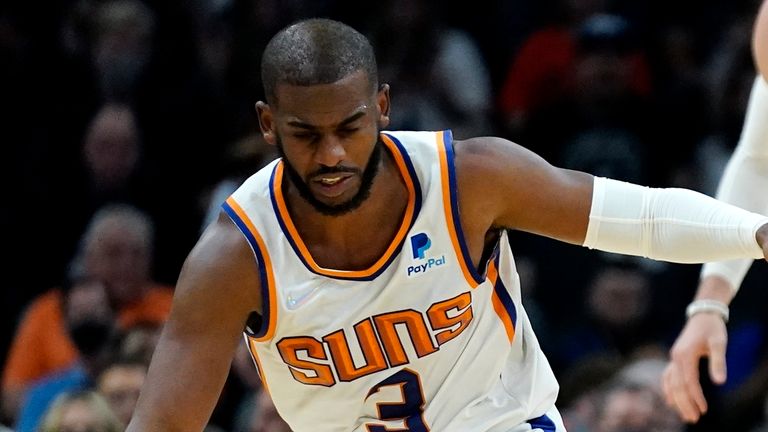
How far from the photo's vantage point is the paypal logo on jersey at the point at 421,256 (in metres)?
3.82

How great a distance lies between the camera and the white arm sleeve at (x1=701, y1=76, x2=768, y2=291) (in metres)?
4.46

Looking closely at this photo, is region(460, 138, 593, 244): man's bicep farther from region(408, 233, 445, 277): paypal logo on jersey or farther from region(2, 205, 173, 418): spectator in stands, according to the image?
region(2, 205, 173, 418): spectator in stands

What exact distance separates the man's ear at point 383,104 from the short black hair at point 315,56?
0.26 ft

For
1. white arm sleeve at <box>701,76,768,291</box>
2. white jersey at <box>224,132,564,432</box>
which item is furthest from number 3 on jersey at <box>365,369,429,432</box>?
white arm sleeve at <box>701,76,768,291</box>

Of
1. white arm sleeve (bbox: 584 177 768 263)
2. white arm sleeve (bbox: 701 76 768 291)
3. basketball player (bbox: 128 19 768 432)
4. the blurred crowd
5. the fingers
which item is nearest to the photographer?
basketball player (bbox: 128 19 768 432)

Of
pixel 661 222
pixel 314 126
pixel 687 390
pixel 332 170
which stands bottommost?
pixel 687 390

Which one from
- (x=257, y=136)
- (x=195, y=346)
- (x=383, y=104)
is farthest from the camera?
(x=257, y=136)

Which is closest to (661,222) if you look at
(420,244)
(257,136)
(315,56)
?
(420,244)

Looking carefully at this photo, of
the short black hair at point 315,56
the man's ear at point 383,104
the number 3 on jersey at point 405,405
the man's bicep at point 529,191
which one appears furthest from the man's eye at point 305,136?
the number 3 on jersey at point 405,405

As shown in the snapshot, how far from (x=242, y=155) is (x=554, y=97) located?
74.4 inches

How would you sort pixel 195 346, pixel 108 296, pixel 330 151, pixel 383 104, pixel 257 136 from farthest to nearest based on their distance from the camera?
pixel 257 136 → pixel 108 296 → pixel 383 104 → pixel 195 346 → pixel 330 151

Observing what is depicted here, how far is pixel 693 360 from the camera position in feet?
14.2

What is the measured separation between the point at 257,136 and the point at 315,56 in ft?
12.7

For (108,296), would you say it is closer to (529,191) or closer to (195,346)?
(195,346)
